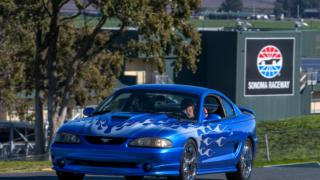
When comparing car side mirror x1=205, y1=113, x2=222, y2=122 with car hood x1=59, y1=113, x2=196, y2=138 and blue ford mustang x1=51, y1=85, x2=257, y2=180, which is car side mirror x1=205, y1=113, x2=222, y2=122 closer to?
blue ford mustang x1=51, y1=85, x2=257, y2=180

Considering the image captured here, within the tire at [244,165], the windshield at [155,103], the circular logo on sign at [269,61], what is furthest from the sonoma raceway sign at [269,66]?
the windshield at [155,103]

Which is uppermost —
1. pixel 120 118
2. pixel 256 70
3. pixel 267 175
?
pixel 120 118

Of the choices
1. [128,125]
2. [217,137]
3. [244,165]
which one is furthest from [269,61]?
[128,125]

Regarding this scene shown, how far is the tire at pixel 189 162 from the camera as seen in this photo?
12531mm

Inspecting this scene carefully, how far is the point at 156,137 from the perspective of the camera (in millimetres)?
12156

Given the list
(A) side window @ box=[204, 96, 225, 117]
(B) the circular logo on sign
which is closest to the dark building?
(B) the circular logo on sign

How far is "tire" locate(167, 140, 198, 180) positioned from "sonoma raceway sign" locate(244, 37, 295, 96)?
50284 millimetres

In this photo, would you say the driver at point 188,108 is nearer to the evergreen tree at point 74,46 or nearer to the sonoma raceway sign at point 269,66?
the evergreen tree at point 74,46

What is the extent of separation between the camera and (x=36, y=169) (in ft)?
54.0

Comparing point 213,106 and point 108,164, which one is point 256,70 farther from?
point 108,164

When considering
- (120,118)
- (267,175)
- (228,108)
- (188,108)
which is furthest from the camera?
(267,175)

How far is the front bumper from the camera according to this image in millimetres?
12078

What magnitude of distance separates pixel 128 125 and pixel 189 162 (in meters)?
1.00

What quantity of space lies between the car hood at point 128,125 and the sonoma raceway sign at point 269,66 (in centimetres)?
5041
